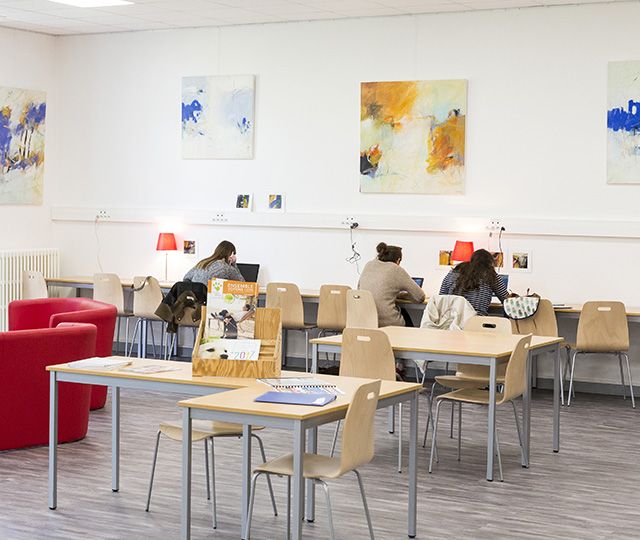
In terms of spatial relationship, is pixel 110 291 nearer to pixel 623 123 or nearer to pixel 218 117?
pixel 218 117

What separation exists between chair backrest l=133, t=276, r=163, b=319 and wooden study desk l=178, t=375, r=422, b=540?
17.3 ft

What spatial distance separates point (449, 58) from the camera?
972 cm

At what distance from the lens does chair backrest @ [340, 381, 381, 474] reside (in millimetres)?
4312

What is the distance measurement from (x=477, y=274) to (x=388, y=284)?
76cm

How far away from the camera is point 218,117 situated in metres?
10.8

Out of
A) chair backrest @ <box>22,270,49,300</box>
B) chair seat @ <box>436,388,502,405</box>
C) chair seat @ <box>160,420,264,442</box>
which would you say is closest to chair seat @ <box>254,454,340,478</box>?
chair seat @ <box>160,420,264,442</box>

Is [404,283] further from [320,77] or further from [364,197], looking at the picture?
[320,77]

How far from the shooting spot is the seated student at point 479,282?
8781 mm

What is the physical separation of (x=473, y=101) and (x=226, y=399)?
576cm

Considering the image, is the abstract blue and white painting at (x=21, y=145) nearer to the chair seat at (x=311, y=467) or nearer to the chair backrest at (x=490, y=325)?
the chair backrest at (x=490, y=325)

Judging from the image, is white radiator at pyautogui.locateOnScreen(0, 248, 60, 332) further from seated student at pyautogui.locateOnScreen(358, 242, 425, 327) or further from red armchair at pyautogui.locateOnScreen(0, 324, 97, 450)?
red armchair at pyautogui.locateOnScreen(0, 324, 97, 450)

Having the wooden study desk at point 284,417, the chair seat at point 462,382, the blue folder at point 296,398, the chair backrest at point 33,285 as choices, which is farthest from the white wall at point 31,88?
the blue folder at point 296,398

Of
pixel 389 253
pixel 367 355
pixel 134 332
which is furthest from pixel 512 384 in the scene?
pixel 134 332

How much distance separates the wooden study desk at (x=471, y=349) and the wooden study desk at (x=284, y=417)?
1.09m
